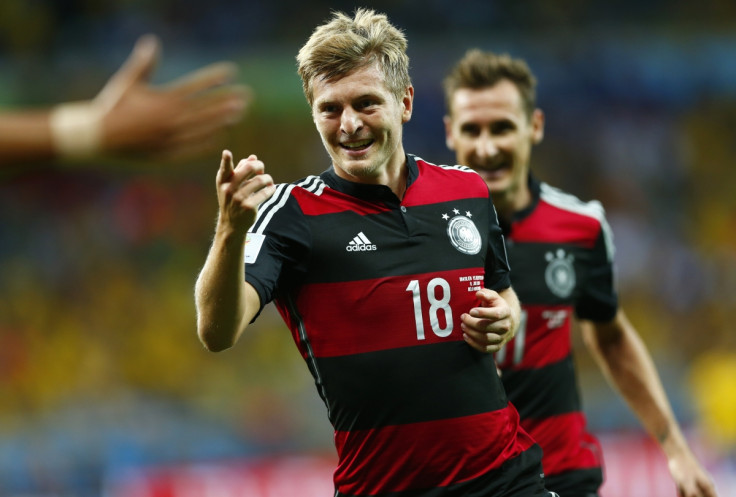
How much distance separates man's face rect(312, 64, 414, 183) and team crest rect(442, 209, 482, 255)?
0.33 meters

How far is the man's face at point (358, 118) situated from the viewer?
126 inches

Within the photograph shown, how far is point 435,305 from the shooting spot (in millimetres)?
3254

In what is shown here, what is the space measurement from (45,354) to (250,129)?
4.51 m

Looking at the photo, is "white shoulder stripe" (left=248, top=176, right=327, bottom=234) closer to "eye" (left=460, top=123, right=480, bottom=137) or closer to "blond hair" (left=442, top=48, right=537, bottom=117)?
"eye" (left=460, top=123, right=480, bottom=137)

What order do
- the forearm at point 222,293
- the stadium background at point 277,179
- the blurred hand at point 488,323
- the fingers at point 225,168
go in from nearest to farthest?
the fingers at point 225,168 → the forearm at point 222,293 → the blurred hand at point 488,323 → the stadium background at point 277,179

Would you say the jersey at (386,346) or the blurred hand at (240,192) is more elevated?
the blurred hand at (240,192)

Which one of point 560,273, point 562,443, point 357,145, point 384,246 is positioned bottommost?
point 562,443

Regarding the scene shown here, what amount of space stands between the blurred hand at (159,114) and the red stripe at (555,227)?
2058mm

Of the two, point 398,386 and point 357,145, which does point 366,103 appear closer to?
point 357,145

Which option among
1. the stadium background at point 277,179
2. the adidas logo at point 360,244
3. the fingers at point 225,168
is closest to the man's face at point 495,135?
the adidas logo at point 360,244

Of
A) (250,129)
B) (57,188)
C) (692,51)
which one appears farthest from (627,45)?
(57,188)

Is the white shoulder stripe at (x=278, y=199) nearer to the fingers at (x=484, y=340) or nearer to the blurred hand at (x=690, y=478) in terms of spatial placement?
the fingers at (x=484, y=340)

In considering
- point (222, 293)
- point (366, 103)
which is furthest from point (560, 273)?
Result: point (222, 293)

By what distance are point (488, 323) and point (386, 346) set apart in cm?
34
